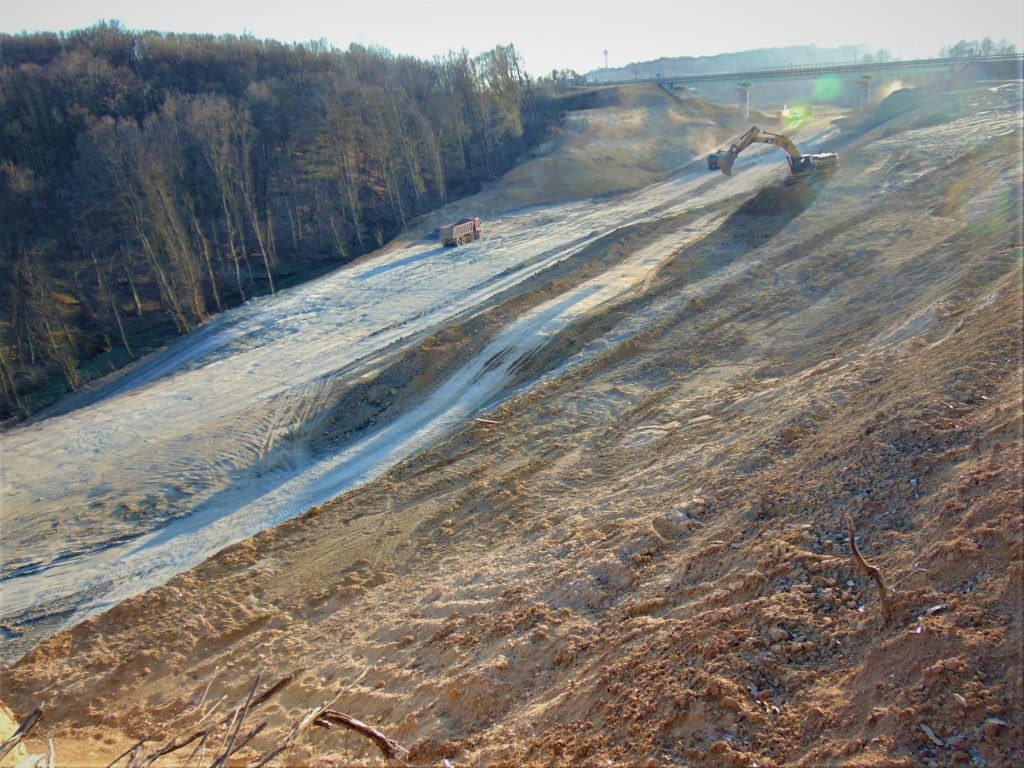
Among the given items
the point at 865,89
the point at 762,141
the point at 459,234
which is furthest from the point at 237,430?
the point at 865,89

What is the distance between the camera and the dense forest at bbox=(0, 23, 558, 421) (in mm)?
33281

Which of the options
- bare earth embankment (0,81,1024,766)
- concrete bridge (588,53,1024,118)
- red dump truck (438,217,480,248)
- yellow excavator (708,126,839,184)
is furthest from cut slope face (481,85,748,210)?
A: bare earth embankment (0,81,1024,766)

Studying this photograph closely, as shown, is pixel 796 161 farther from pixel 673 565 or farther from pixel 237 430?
pixel 673 565

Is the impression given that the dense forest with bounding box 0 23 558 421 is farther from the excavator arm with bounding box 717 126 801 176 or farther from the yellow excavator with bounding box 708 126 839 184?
the yellow excavator with bounding box 708 126 839 184

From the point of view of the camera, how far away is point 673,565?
342 inches

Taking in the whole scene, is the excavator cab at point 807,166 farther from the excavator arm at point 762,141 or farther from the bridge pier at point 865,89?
the bridge pier at point 865,89

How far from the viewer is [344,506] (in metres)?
14.6

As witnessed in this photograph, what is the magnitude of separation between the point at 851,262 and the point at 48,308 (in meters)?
31.0

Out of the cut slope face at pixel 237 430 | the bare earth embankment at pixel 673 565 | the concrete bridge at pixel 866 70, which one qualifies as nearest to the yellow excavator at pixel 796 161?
the cut slope face at pixel 237 430

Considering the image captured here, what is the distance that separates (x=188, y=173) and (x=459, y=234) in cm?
1865

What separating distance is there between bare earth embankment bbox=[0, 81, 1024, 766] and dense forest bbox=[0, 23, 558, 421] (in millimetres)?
21457

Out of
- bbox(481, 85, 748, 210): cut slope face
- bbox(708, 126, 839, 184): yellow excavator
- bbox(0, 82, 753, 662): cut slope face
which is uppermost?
bbox(481, 85, 748, 210): cut slope face

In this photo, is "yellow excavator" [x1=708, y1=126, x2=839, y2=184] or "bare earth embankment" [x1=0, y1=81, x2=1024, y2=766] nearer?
"bare earth embankment" [x1=0, y1=81, x2=1024, y2=766]

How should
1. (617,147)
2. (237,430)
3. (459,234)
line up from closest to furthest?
(237,430)
(459,234)
(617,147)
